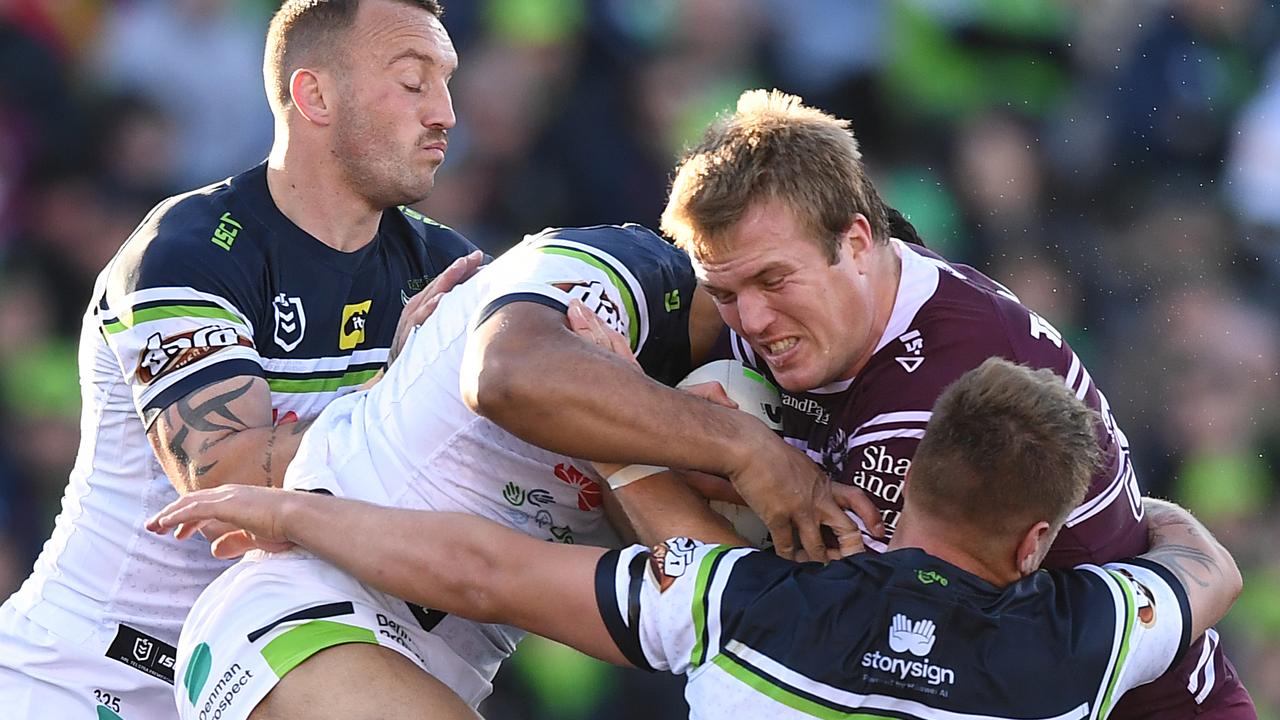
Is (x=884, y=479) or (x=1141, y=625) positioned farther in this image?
(x=884, y=479)

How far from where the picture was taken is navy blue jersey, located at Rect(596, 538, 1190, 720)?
10.4 ft

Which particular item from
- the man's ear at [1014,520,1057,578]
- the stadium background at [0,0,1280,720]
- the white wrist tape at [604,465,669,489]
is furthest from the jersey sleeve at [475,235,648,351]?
the stadium background at [0,0,1280,720]

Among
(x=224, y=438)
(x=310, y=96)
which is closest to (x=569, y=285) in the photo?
(x=224, y=438)

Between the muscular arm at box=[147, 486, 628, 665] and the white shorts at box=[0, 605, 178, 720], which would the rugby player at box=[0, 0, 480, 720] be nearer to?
the white shorts at box=[0, 605, 178, 720]

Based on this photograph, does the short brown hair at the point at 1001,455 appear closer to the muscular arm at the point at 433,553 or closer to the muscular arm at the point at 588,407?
the muscular arm at the point at 588,407

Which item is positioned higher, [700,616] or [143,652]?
[700,616]

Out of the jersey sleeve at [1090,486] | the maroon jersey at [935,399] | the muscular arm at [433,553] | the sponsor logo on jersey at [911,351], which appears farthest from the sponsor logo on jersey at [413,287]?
the jersey sleeve at [1090,486]

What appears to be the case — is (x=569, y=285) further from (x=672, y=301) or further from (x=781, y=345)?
(x=781, y=345)

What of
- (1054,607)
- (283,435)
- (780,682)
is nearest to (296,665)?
(283,435)

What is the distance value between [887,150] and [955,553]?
18.3ft

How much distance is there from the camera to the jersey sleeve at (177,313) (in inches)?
173

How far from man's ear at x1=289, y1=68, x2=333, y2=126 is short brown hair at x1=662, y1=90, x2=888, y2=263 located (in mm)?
1647

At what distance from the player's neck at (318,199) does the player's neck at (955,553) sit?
229 centimetres

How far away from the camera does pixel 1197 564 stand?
3.71m
